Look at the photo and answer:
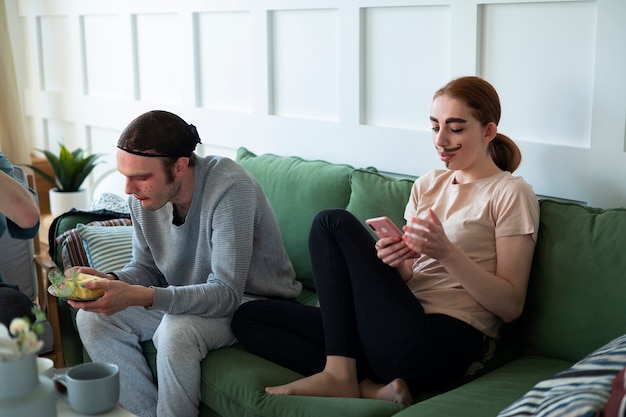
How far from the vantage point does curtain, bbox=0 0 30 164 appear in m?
4.54

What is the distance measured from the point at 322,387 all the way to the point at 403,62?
122 cm

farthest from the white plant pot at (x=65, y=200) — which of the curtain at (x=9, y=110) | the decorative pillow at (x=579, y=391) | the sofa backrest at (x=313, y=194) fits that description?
the decorative pillow at (x=579, y=391)

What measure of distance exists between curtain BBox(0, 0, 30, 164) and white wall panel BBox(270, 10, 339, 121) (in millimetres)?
1889

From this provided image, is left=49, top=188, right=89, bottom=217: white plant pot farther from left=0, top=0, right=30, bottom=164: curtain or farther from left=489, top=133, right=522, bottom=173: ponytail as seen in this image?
left=489, top=133, right=522, bottom=173: ponytail

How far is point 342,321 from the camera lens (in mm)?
2164

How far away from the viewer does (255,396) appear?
2.09 meters

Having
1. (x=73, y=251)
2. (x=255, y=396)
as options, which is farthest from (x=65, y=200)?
(x=255, y=396)

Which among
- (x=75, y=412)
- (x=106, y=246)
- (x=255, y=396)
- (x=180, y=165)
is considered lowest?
(x=255, y=396)

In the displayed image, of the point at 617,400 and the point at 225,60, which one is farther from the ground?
the point at 225,60

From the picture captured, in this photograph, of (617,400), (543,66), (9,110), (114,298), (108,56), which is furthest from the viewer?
(9,110)

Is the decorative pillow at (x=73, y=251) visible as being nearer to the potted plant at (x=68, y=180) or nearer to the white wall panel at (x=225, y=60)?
the white wall panel at (x=225, y=60)

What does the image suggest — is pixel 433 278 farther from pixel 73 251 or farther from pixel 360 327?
pixel 73 251

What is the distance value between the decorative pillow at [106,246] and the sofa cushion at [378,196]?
28.7 inches

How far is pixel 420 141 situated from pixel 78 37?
8.08ft
